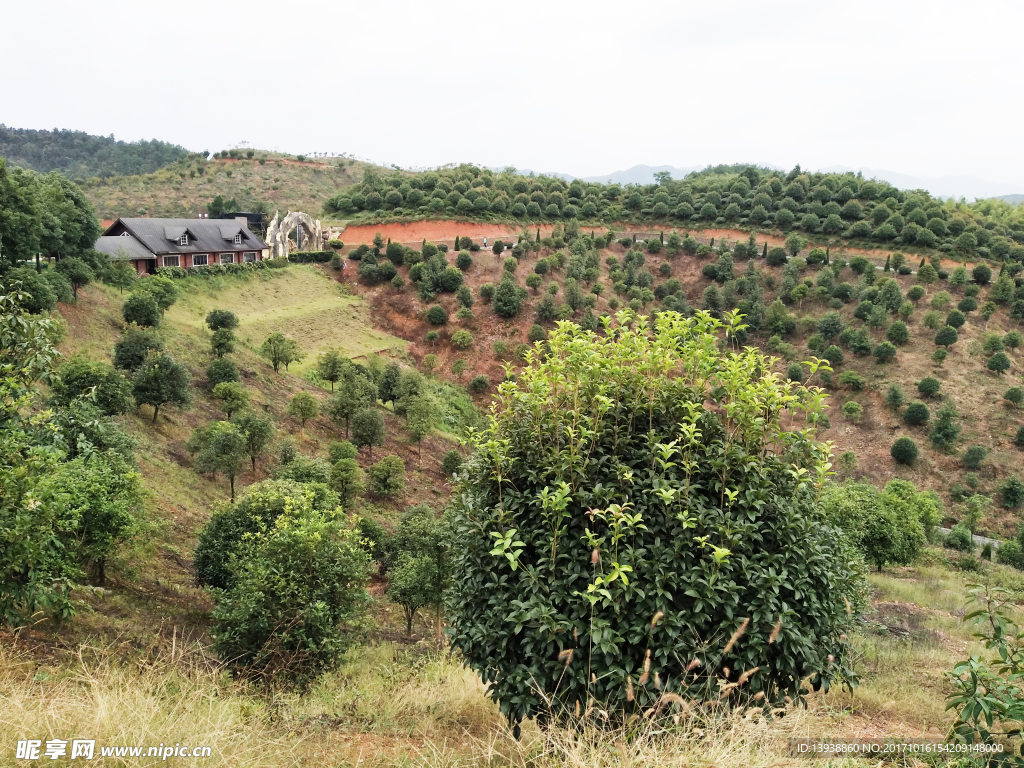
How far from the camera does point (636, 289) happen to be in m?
46.4

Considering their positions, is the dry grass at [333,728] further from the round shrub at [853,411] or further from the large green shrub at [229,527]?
the round shrub at [853,411]

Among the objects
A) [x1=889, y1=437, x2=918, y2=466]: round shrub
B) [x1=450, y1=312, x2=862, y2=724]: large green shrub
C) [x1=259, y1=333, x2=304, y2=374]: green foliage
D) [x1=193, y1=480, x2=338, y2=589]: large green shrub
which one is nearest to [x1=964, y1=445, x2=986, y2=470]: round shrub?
[x1=889, y1=437, x2=918, y2=466]: round shrub

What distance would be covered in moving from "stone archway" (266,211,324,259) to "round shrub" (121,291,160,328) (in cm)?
2209

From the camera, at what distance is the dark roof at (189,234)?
37.5 meters

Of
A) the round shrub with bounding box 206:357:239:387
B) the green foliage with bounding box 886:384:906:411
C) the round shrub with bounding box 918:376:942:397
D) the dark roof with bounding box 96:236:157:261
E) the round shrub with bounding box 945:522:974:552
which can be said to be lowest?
the round shrub with bounding box 945:522:974:552

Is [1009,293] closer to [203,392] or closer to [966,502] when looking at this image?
[966,502]

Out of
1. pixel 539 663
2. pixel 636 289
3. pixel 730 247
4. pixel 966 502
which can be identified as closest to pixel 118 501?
pixel 539 663

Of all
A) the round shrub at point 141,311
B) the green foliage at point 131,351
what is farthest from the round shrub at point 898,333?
the round shrub at point 141,311

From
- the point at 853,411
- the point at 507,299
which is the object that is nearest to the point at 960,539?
the point at 853,411

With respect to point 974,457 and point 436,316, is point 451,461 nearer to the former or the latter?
point 436,316

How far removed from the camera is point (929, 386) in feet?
119

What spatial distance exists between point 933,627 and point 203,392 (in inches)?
985

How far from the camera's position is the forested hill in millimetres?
93375

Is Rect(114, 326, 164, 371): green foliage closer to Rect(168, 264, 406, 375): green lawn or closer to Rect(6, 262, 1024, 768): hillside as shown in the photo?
Rect(6, 262, 1024, 768): hillside
